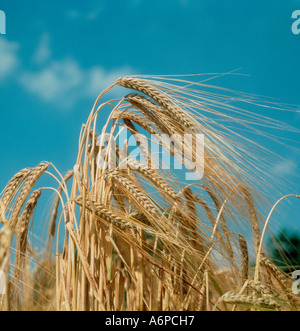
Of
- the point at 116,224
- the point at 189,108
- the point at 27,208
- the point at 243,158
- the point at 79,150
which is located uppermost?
the point at 189,108

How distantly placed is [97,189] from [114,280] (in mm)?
420

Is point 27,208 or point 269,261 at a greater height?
point 27,208

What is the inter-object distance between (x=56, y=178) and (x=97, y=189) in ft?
0.68

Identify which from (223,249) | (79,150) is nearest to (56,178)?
(79,150)

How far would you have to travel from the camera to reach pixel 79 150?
1.78m
